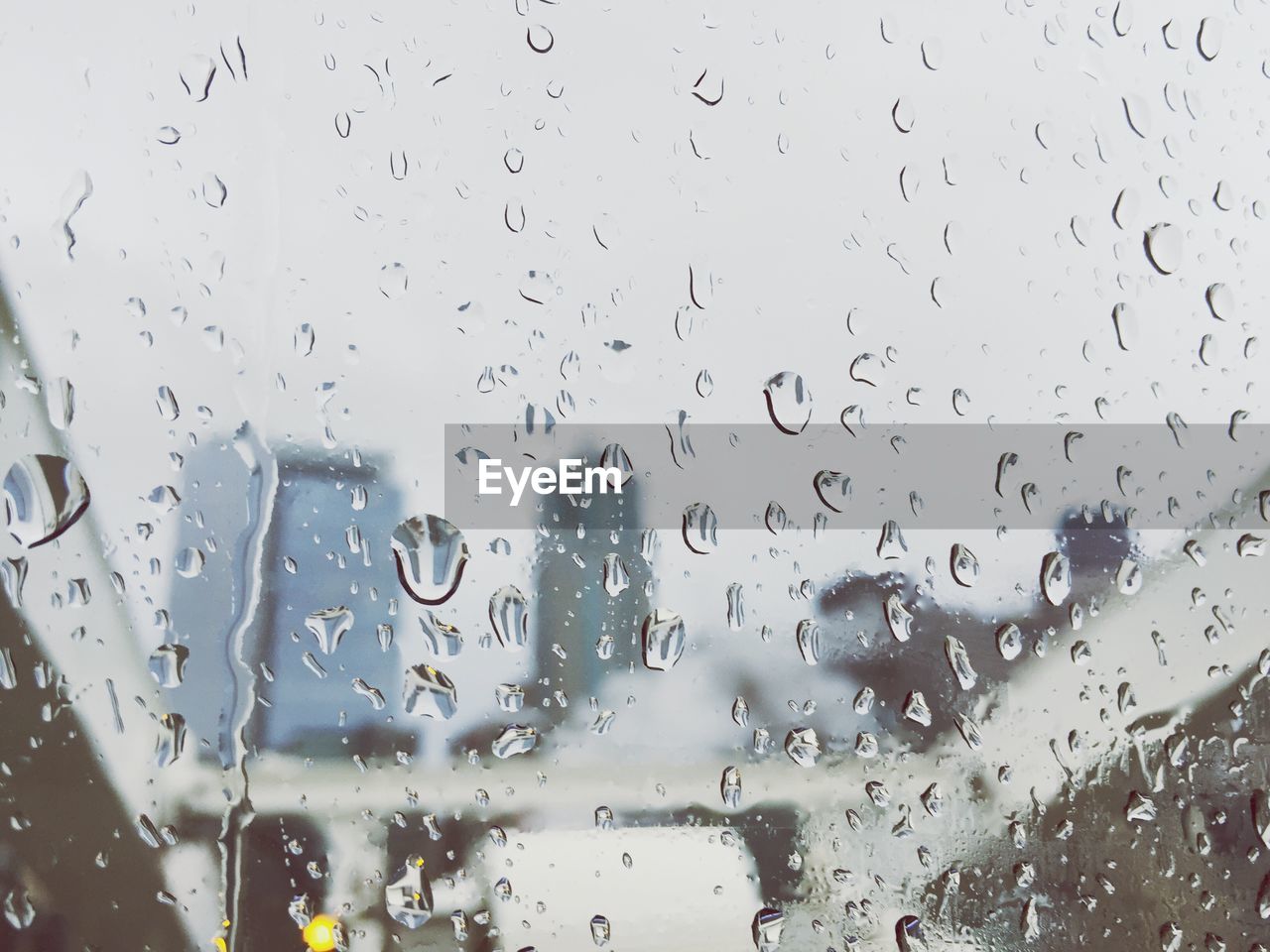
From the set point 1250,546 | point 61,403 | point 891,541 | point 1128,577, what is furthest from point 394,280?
point 1250,546

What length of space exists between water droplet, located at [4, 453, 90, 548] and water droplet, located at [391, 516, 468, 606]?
27cm

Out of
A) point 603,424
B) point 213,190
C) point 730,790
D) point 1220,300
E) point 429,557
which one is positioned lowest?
point 730,790

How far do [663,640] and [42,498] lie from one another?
55cm

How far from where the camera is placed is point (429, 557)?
707mm

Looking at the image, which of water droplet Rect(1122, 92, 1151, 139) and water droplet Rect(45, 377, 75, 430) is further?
water droplet Rect(1122, 92, 1151, 139)

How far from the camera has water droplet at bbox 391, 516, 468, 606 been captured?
701 mm

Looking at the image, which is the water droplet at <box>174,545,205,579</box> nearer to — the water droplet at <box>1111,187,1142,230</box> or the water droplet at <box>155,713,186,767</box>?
the water droplet at <box>155,713,186,767</box>

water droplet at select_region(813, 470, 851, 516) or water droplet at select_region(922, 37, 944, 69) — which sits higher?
water droplet at select_region(922, 37, 944, 69)

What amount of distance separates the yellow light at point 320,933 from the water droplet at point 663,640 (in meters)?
0.34

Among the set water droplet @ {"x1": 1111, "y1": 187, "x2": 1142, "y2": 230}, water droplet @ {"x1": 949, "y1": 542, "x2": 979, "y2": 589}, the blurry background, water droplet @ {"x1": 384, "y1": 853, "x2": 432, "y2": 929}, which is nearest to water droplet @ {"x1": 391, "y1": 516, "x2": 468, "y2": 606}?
the blurry background

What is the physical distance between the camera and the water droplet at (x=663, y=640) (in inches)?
28.0

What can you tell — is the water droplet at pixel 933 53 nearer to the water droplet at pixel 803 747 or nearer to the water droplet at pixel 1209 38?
the water droplet at pixel 1209 38

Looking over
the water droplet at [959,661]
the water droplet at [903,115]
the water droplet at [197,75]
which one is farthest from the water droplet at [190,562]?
the water droplet at [903,115]

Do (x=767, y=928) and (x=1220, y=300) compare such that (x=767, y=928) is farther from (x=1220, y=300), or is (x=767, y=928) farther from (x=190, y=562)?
(x=1220, y=300)
